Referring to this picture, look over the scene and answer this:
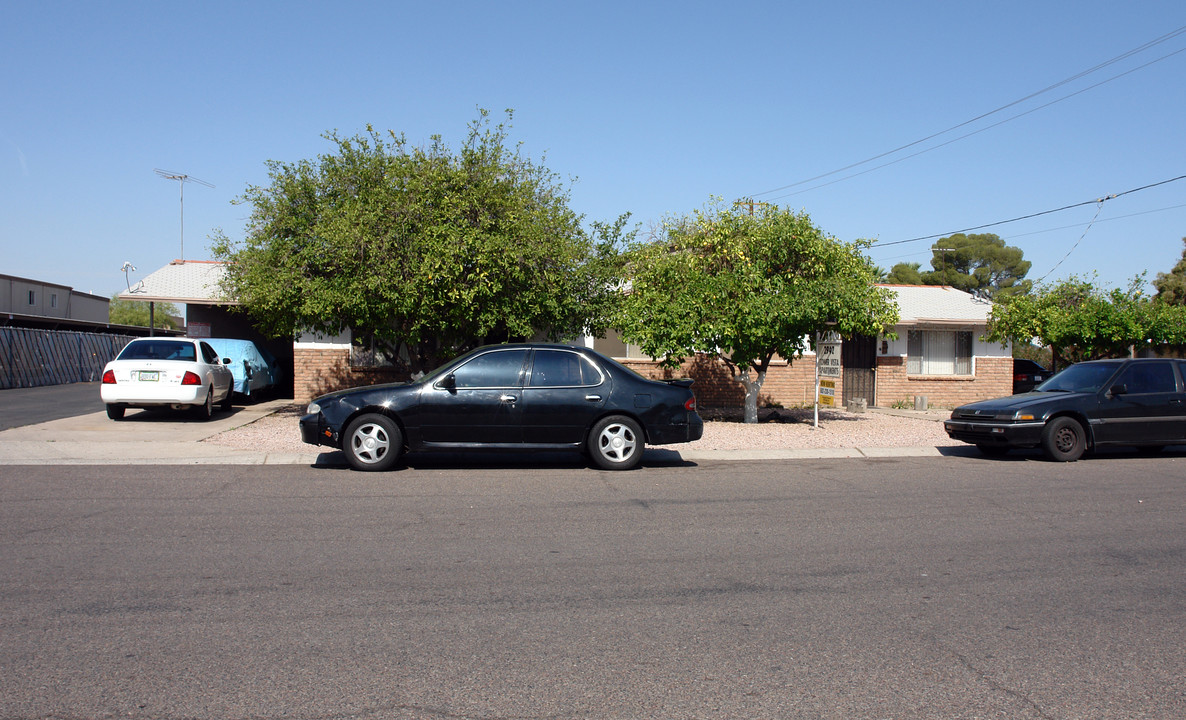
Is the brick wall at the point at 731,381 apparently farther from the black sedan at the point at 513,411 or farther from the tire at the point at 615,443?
the tire at the point at 615,443

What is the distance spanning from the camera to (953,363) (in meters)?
23.5

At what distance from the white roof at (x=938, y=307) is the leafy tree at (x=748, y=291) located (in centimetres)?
622

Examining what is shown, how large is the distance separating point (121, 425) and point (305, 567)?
10341 millimetres

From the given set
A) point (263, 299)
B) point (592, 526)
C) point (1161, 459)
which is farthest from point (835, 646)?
point (263, 299)

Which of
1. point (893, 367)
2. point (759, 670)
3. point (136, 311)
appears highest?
point (136, 311)

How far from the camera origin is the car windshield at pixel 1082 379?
12.3m

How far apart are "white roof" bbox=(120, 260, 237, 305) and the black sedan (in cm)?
923

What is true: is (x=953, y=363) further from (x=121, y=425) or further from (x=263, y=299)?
(x=121, y=425)

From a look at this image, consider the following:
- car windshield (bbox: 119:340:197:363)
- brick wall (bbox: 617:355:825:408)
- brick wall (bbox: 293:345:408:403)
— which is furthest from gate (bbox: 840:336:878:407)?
car windshield (bbox: 119:340:197:363)

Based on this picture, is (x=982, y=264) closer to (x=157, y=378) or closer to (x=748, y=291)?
(x=748, y=291)

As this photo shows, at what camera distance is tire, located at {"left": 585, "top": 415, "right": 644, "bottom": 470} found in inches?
405

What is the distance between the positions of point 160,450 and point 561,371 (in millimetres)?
5659

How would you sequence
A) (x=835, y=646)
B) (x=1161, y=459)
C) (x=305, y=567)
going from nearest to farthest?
(x=835, y=646)
(x=305, y=567)
(x=1161, y=459)

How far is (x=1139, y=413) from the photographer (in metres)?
12.0
